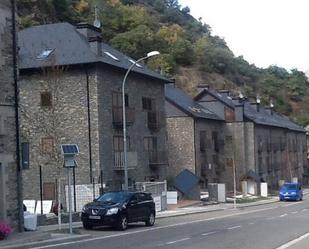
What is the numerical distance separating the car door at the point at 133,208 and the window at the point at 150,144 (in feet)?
73.8

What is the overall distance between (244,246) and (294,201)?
151 ft

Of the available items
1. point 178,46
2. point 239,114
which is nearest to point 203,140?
point 239,114

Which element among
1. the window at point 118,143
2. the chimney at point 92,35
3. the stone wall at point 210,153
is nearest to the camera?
the chimney at point 92,35

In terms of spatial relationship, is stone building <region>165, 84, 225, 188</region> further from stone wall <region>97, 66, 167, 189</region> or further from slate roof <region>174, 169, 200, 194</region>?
stone wall <region>97, 66, 167, 189</region>

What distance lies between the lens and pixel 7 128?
2355cm

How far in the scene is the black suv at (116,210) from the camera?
85.9 feet

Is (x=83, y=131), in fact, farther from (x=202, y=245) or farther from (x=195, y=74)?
(x=195, y=74)

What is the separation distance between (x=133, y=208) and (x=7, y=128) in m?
6.72

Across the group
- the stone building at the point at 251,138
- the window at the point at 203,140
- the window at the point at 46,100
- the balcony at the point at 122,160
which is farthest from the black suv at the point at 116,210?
the stone building at the point at 251,138

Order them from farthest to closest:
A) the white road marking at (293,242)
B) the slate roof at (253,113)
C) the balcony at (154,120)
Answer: the slate roof at (253,113), the balcony at (154,120), the white road marking at (293,242)

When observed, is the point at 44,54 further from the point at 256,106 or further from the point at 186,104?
the point at 256,106

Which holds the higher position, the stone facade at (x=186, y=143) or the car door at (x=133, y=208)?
the stone facade at (x=186, y=143)

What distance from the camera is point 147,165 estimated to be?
5019cm

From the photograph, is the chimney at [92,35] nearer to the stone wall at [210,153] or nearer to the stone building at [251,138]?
the stone wall at [210,153]
